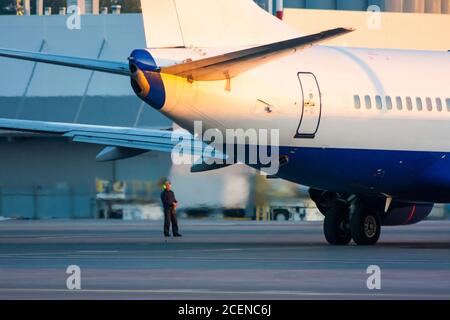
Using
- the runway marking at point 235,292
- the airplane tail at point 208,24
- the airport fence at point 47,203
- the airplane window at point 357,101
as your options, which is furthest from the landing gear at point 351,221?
the airport fence at point 47,203

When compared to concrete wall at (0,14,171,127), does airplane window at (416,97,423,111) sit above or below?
below

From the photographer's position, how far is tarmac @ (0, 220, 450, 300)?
18.6 m

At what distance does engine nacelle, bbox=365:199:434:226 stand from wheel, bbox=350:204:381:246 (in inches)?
13.7

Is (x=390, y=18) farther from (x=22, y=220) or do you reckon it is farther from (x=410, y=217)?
(x=410, y=217)

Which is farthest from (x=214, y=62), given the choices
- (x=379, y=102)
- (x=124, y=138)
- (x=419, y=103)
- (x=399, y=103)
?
(x=124, y=138)

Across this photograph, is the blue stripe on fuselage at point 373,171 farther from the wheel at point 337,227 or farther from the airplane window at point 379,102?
the wheel at point 337,227

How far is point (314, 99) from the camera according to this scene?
29.0m

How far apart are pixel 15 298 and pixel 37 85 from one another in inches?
1741

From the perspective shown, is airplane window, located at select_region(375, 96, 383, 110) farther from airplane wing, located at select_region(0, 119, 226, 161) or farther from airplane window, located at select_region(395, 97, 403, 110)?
airplane wing, located at select_region(0, 119, 226, 161)

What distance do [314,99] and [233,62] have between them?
117 inches

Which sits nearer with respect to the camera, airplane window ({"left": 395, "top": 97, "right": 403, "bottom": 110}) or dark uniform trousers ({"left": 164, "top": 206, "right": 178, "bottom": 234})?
airplane window ({"left": 395, "top": 97, "right": 403, "bottom": 110})

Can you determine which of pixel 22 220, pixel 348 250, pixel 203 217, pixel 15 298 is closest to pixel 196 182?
pixel 203 217

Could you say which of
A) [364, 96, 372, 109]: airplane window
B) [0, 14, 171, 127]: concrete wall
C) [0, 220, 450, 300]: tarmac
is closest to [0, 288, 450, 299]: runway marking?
[0, 220, 450, 300]: tarmac

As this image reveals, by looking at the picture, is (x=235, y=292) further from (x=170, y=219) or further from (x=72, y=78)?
(x=72, y=78)
